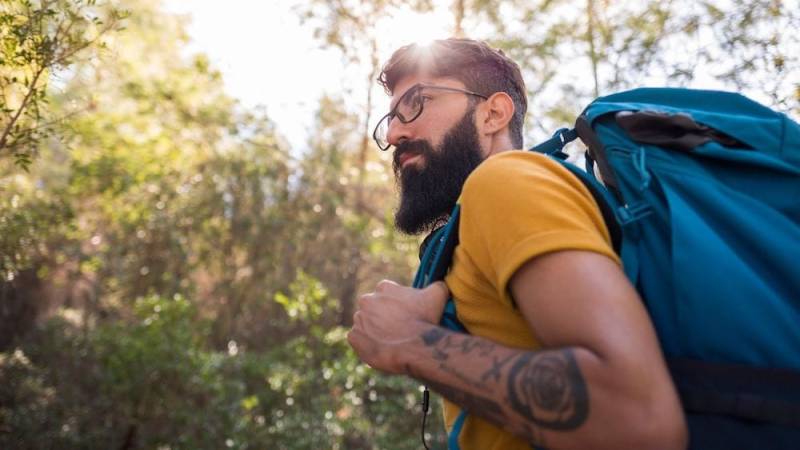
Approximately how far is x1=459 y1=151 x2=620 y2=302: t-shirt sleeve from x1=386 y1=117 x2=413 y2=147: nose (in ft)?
2.43

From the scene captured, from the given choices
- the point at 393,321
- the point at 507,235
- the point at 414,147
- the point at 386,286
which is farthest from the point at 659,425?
the point at 414,147

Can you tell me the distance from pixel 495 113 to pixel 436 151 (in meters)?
0.26

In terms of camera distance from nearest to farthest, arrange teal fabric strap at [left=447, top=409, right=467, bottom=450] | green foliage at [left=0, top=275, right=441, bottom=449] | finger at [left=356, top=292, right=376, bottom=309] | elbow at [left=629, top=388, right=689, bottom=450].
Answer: elbow at [left=629, top=388, right=689, bottom=450] → teal fabric strap at [left=447, top=409, right=467, bottom=450] → finger at [left=356, top=292, right=376, bottom=309] → green foliage at [left=0, top=275, right=441, bottom=449]

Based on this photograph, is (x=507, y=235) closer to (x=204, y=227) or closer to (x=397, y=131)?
(x=397, y=131)

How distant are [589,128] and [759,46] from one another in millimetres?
2691

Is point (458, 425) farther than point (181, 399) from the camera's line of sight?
No

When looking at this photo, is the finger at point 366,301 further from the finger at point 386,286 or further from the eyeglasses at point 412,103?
the eyeglasses at point 412,103

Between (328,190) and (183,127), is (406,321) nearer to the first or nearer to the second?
(328,190)

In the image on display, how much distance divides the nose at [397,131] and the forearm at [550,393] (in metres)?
0.92

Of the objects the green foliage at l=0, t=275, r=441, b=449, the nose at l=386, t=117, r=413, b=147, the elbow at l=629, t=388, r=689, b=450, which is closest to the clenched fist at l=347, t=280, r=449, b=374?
the elbow at l=629, t=388, r=689, b=450

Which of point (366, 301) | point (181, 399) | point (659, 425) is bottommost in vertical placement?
point (181, 399)

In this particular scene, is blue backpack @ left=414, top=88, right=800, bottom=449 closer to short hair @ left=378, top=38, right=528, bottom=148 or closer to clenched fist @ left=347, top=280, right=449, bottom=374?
clenched fist @ left=347, top=280, right=449, bottom=374

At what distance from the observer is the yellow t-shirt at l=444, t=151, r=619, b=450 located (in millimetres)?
1122

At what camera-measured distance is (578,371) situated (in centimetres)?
105
